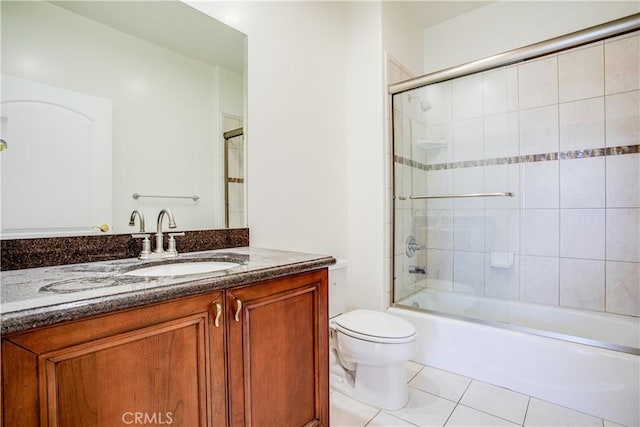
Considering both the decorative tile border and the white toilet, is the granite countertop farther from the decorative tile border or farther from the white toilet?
the decorative tile border

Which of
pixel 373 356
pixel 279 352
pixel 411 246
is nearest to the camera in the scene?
pixel 279 352

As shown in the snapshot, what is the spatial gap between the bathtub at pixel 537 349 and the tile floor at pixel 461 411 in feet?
0.22

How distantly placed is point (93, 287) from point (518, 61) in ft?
7.06

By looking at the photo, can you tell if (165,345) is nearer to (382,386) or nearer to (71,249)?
(71,249)

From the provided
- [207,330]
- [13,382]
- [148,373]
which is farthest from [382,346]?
[13,382]

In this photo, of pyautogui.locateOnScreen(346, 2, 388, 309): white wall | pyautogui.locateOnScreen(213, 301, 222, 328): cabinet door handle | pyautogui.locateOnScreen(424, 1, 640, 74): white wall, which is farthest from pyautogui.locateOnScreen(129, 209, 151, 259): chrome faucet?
pyautogui.locateOnScreen(424, 1, 640, 74): white wall

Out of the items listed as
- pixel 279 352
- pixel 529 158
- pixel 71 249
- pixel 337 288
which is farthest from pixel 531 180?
pixel 71 249

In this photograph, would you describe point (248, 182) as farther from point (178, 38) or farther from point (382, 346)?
point (382, 346)

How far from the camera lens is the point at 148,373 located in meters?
0.70

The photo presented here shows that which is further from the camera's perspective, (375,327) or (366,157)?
(366,157)

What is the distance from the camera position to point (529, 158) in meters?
2.18

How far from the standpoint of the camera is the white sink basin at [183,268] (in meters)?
1.07

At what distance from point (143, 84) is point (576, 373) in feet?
7.62

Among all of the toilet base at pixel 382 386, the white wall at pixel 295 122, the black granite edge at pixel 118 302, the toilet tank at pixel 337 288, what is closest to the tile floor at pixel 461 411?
the toilet base at pixel 382 386
